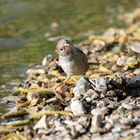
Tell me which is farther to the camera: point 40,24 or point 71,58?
point 40,24

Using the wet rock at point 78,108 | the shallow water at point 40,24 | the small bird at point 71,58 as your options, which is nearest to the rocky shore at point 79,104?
the wet rock at point 78,108

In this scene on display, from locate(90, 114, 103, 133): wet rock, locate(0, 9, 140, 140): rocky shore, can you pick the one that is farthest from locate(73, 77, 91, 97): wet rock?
locate(90, 114, 103, 133): wet rock

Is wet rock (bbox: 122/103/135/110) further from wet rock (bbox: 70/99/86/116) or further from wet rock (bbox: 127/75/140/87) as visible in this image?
wet rock (bbox: 127/75/140/87)

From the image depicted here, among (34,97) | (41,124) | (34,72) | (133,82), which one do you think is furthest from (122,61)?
(41,124)

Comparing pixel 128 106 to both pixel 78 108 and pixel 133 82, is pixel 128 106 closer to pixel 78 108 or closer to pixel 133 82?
pixel 78 108

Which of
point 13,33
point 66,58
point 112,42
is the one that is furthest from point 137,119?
point 13,33

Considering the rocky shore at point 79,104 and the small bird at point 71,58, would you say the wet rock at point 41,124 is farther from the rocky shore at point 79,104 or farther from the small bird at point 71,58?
the small bird at point 71,58

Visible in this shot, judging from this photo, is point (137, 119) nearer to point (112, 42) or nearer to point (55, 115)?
point (55, 115)
